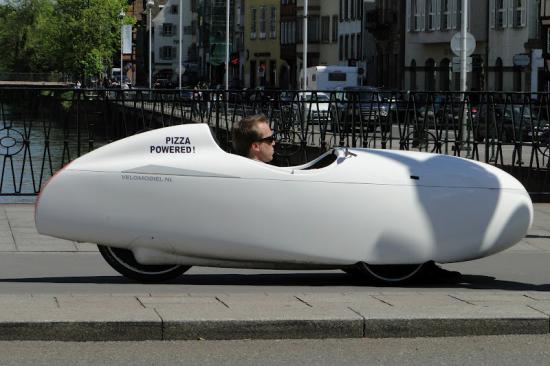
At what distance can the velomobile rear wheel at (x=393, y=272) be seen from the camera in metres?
10.9

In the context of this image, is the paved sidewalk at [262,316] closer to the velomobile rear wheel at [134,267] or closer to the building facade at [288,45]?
the velomobile rear wheel at [134,267]

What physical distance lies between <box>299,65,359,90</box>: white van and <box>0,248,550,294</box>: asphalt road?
198 feet

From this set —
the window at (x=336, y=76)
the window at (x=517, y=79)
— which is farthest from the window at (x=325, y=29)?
the window at (x=517, y=79)

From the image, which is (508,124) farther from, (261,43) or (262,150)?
(261,43)

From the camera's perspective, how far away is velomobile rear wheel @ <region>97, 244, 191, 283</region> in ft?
35.4

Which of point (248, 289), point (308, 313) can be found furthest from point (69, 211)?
point (308, 313)

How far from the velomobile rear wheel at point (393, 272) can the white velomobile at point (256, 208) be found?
0.12 meters

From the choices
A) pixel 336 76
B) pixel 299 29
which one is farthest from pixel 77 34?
pixel 336 76

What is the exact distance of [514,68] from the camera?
6281 cm

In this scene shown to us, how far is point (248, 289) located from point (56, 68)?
14480 centimetres

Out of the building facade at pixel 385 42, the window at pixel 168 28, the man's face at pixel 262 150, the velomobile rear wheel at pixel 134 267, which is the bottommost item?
the velomobile rear wheel at pixel 134 267

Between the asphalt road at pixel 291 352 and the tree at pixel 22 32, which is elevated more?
the tree at pixel 22 32

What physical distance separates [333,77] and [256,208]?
6463 centimetres

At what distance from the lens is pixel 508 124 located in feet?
71.9
